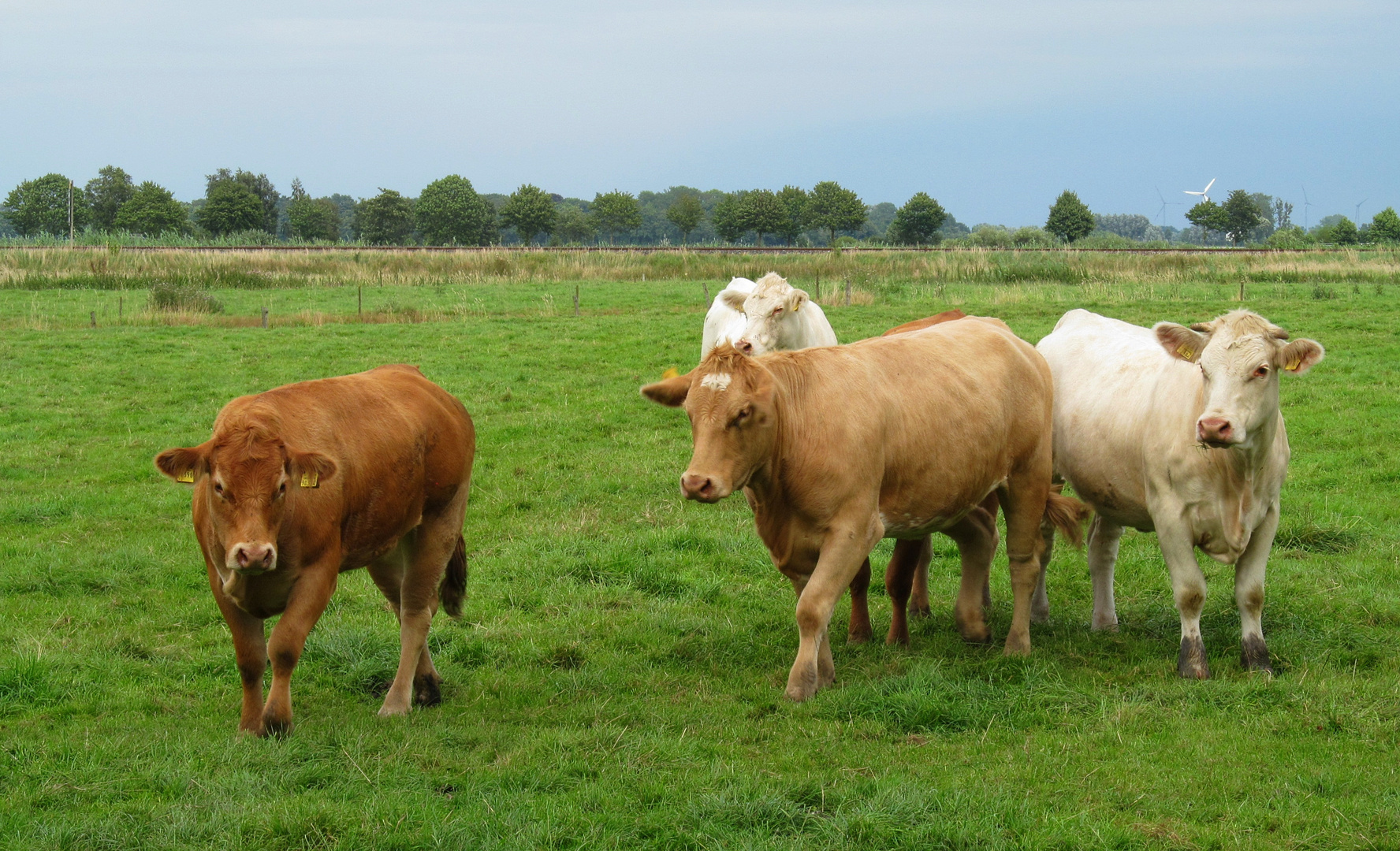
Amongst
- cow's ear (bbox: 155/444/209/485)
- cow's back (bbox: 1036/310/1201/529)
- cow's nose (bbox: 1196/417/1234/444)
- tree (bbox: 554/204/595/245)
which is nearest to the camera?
cow's ear (bbox: 155/444/209/485)

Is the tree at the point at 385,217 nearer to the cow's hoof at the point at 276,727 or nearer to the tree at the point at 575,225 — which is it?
the tree at the point at 575,225

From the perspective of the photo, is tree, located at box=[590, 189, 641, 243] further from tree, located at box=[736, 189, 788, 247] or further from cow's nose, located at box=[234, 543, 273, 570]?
cow's nose, located at box=[234, 543, 273, 570]

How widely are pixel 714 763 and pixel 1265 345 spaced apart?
368 centimetres

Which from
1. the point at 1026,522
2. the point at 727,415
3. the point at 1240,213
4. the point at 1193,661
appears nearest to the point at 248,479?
the point at 727,415

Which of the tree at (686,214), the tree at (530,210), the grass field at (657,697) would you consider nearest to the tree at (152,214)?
the tree at (530,210)

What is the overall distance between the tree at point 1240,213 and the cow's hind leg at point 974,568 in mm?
84253

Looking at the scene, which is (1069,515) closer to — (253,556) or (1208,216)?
(253,556)

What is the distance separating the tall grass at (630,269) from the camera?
35.5 metres

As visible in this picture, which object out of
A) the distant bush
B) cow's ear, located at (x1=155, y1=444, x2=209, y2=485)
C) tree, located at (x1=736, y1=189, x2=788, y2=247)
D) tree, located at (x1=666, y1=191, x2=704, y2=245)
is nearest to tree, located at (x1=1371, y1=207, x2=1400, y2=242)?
tree, located at (x1=736, y1=189, x2=788, y2=247)

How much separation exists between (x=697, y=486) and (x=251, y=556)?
2030 mm

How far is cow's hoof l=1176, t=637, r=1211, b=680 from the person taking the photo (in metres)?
6.24

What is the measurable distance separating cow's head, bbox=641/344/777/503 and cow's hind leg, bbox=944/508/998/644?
1.85m

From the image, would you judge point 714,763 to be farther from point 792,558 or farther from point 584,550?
point 584,550

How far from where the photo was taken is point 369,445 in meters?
5.70
